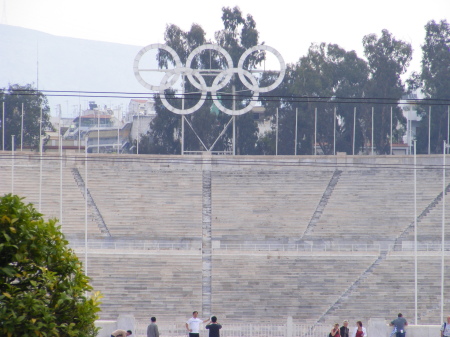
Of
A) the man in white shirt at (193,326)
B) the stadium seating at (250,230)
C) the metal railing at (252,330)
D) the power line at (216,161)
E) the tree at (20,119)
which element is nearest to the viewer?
the man in white shirt at (193,326)

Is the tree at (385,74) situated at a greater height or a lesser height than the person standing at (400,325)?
greater

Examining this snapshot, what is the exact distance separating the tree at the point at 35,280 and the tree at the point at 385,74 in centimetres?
5258

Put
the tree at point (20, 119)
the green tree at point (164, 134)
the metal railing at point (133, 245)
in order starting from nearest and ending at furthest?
the metal railing at point (133, 245) < the green tree at point (164, 134) < the tree at point (20, 119)

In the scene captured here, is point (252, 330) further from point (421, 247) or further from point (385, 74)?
point (385, 74)

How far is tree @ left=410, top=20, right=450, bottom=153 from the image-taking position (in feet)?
194

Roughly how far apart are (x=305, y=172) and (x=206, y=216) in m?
9.12

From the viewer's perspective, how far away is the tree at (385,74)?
196 feet

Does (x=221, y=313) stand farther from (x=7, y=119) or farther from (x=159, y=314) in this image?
(x=7, y=119)

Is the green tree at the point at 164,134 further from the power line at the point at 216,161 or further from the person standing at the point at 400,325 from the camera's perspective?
the person standing at the point at 400,325

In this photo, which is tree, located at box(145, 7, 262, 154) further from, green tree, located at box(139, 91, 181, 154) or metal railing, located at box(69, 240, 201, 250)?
metal railing, located at box(69, 240, 201, 250)

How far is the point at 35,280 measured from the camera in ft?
26.4

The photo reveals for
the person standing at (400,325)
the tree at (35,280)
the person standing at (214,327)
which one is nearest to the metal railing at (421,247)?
the person standing at (400,325)

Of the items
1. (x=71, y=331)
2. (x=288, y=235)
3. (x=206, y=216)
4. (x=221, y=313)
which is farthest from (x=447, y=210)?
(x=71, y=331)

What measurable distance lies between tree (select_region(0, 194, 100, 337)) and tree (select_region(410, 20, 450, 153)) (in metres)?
53.1
